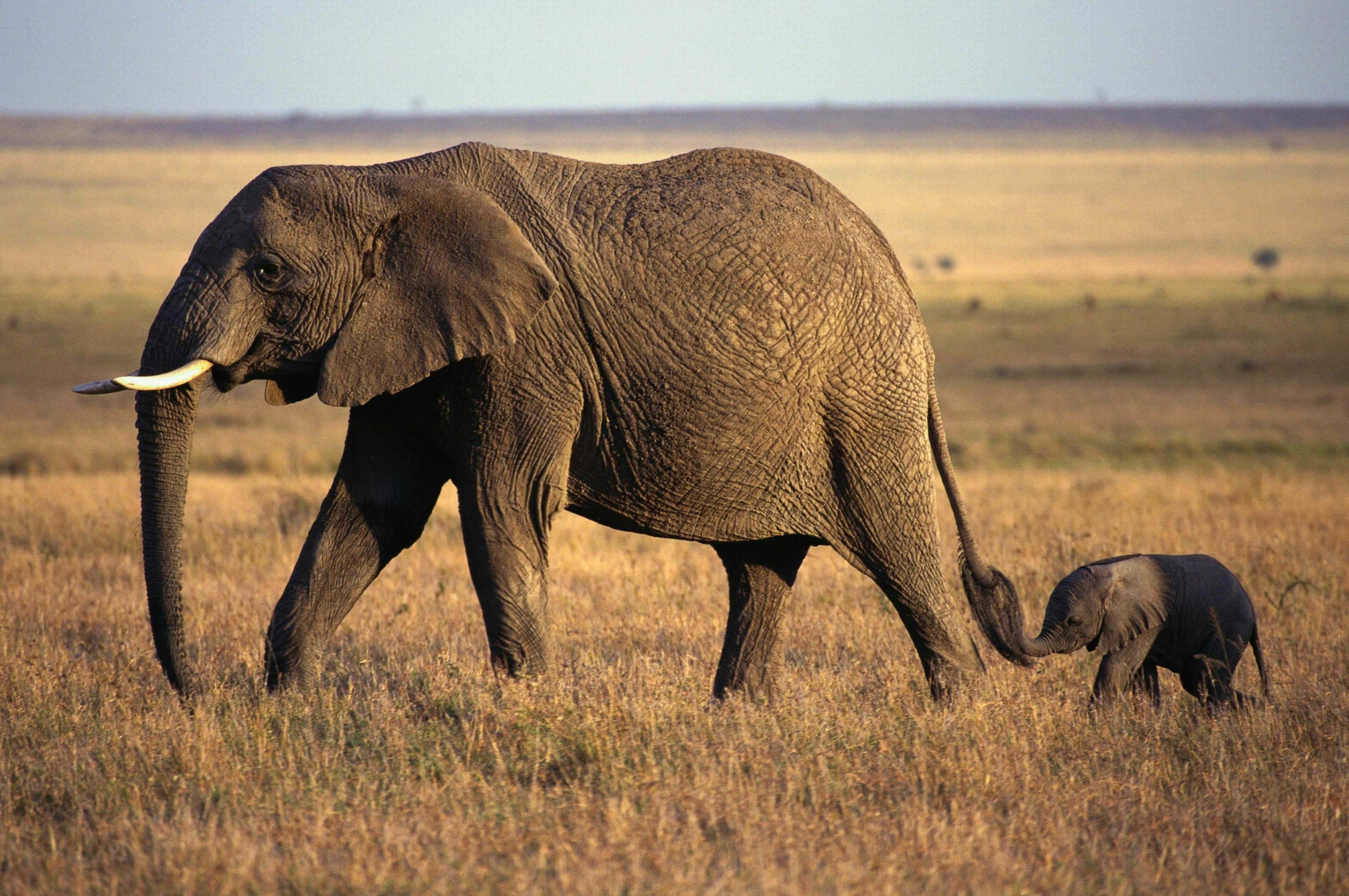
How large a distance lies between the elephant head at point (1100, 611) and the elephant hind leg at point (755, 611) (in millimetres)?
1155

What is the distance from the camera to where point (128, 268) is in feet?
244

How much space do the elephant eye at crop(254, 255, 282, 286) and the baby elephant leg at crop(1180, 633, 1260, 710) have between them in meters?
4.34

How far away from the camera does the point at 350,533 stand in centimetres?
668

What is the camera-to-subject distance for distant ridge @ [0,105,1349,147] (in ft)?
527

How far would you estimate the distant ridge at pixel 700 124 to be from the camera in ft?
527

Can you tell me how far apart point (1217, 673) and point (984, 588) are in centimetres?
112

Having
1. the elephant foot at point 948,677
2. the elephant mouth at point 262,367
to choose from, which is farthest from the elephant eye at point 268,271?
the elephant foot at point 948,677

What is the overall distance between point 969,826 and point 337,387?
9.48ft

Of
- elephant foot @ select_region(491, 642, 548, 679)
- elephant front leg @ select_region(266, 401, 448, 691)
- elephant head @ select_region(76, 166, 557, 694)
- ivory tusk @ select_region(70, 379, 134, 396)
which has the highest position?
elephant head @ select_region(76, 166, 557, 694)

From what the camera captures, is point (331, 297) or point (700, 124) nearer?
point (331, 297)

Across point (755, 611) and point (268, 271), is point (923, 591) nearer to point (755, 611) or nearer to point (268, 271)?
point (755, 611)

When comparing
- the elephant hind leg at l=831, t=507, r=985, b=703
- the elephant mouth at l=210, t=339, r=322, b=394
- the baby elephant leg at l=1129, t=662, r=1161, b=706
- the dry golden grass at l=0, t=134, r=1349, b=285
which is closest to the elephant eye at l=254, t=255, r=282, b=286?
the elephant mouth at l=210, t=339, r=322, b=394

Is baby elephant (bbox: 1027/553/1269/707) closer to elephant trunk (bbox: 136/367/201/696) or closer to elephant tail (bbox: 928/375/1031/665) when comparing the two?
elephant tail (bbox: 928/375/1031/665)

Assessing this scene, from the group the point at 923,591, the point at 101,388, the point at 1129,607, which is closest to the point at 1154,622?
the point at 1129,607
